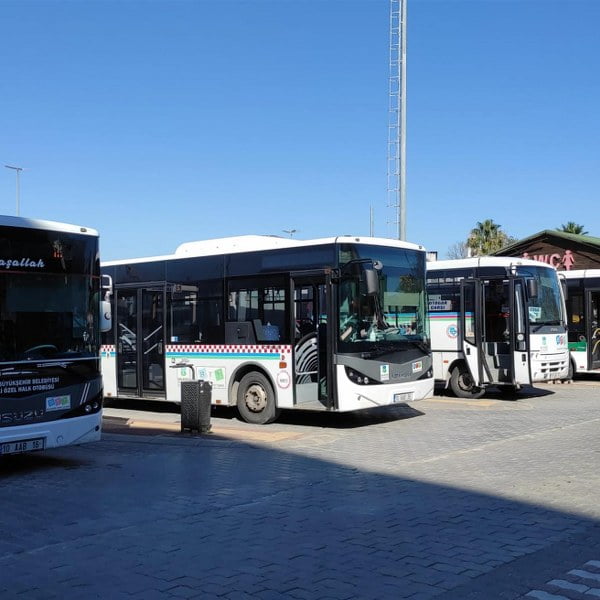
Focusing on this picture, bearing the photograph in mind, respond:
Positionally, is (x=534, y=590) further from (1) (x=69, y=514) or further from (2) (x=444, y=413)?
(2) (x=444, y=413)

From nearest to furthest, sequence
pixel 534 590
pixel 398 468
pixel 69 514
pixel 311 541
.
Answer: pixel 534 590 < pixel 311 541 < pixel 69 514 < pixel 398 468

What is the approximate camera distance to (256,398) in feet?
45.4

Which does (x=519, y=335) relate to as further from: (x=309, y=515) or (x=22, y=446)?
(x=22, y=446)

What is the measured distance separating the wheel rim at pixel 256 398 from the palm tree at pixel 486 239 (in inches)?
1759

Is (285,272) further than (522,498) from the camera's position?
Yes

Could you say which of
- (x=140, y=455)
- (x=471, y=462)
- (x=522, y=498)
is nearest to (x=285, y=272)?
(x=140, y=455)

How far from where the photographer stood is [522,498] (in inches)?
304

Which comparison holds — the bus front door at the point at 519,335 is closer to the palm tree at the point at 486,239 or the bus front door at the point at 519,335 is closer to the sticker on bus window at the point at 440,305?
the sticker on bus window at the point at 440,305

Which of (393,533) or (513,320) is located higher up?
(513,320)

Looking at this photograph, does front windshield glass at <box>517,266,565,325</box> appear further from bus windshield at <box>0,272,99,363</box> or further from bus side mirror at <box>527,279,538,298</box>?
bus windshield at <box>0,272,99,363</box>

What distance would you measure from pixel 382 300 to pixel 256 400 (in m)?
3.12

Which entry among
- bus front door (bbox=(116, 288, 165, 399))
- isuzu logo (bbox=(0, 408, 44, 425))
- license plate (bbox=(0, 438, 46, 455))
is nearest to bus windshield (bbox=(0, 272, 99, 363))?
isuzu logo (bbox=(0, 408, 44, 425))

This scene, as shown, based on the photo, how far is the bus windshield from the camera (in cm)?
907

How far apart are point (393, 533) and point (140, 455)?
5.35m
